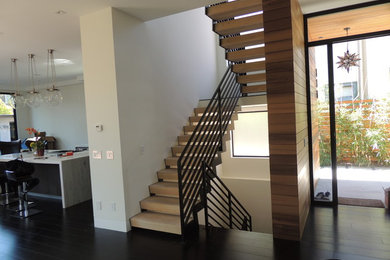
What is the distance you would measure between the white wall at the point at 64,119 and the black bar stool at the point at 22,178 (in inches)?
169

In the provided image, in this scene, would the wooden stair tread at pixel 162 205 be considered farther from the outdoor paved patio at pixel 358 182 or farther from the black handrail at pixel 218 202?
the outdoor paved patio at pixel 358 182

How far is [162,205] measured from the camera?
12.6ft

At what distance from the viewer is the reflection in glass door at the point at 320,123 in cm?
430

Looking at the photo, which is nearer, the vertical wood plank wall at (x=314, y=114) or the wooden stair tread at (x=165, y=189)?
the wooden stair tread at (x=165, y=189)

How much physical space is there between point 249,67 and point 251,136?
2.65 m

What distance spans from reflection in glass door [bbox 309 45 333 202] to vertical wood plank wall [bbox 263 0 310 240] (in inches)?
53.8

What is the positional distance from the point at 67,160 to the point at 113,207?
6.09 feet

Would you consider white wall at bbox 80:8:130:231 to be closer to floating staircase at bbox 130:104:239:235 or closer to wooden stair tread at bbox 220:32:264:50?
floating staircase at bbox 130:104:239:235

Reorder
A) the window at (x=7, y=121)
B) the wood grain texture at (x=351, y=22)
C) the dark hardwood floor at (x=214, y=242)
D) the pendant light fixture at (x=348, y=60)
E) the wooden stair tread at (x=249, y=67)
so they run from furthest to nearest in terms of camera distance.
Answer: the window at (x=7, y=121) < the wooden stair tread at (x=249, y=67) < the pendant light fixture at (x=348, y=60) < the wood grain texture at (x=351, y=22) < the dark hardwood floor at (x=214, y=242)

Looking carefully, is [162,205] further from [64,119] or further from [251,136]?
[64,119]

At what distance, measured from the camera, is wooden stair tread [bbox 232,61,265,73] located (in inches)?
185

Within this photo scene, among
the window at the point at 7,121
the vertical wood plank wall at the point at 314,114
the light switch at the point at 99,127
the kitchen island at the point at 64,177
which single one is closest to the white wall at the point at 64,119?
the window at the point at 7,121

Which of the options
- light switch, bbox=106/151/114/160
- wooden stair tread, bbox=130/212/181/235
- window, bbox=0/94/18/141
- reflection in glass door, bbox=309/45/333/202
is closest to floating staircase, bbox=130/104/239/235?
wooden stair tread, bbox=130/212/181/235

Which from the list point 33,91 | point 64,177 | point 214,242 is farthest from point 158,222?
point 33,91
